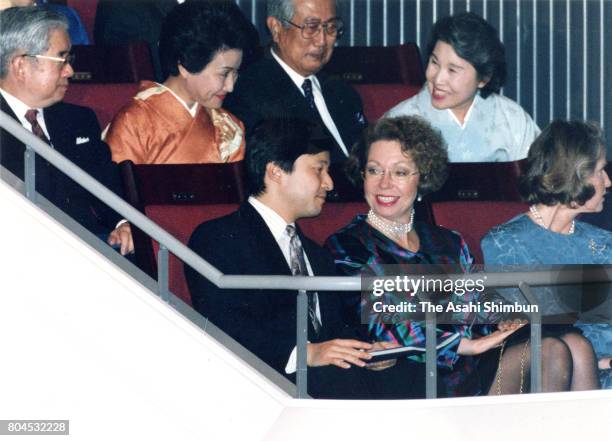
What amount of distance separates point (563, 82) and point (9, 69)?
5.29 ft

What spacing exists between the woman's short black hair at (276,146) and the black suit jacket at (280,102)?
1.26 ft

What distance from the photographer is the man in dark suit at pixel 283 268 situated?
2.37 meters

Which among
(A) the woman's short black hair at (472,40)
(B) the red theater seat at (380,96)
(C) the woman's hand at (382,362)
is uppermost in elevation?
(A) the woman's short black hair at (472,40)

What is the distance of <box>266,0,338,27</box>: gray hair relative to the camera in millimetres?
3016

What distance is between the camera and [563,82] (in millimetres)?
3592

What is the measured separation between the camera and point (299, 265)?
246 cm

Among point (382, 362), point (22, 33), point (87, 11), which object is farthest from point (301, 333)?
point (87, 11)

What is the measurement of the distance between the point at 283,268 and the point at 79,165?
52cm

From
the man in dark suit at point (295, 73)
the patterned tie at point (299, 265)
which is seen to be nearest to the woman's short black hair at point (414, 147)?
the patterned tie at point (299, 265)

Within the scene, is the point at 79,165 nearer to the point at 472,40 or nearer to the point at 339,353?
the point at 339,353

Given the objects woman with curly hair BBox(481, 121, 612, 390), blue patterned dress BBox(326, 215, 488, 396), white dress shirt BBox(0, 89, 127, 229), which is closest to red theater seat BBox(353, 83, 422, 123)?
woman with curly hair BBox(481, 121, 612, 390)

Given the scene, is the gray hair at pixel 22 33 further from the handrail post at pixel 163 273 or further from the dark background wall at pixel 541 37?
the dark background wall at pixel 541 37

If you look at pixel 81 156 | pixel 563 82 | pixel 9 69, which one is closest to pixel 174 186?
pixel 81 156

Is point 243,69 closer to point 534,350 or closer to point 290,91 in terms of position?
point 290,91
